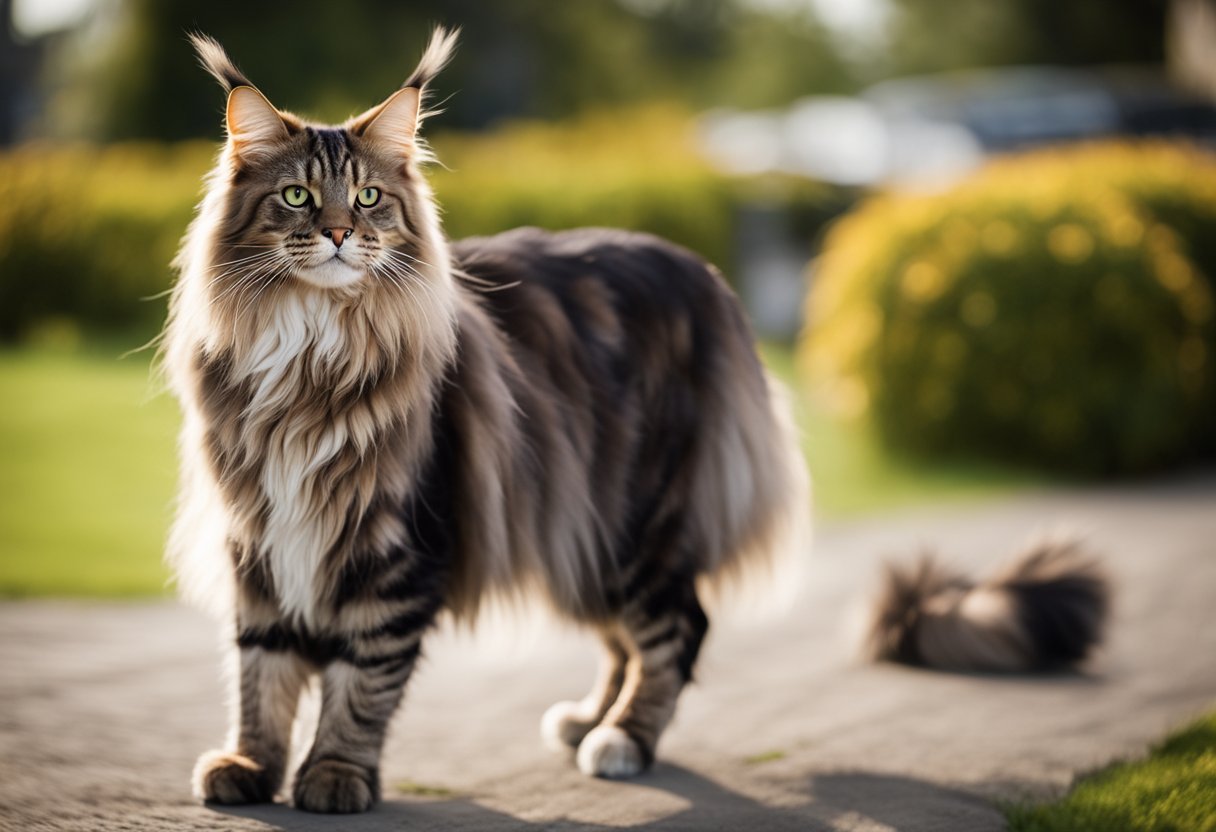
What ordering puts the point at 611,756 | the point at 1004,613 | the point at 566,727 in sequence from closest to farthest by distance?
the point at 611,756, the point at 566,727, the point at 1004,613

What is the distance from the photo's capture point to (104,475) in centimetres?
744

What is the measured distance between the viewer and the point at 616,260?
12.4ft

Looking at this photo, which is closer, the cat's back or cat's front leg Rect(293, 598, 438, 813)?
cat's front leg Rect(293, 598, 438, 813)

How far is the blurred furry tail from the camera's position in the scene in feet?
14.8

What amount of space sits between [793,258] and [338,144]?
31.6 feet

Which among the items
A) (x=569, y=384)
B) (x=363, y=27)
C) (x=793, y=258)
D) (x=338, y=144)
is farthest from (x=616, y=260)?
(x=363, y=27)

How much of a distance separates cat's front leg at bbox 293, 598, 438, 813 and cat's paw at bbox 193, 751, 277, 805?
0.29ft

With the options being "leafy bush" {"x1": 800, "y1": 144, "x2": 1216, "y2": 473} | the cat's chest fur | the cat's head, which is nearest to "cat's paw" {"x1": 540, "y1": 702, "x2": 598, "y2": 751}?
the cat's chest fur

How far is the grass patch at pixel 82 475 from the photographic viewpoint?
580cm

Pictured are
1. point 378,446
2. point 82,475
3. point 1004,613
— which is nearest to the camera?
point 378,446

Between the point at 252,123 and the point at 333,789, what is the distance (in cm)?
154

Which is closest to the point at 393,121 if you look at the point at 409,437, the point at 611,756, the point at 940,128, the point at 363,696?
the point at 409,437

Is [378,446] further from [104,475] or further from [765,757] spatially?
[104,475]

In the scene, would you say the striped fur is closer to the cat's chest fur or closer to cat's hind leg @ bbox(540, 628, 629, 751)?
the cat's chest fur
